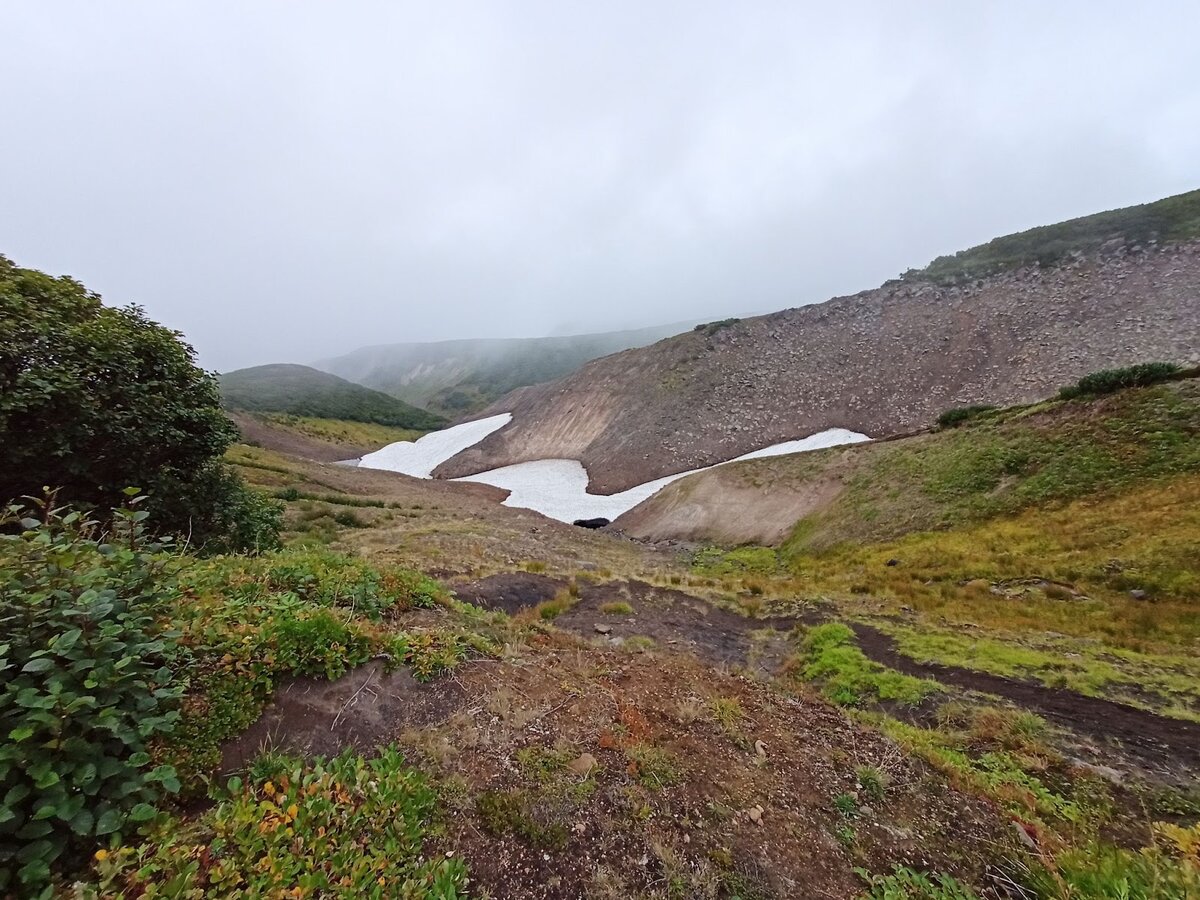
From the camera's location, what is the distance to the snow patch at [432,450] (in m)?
65.4

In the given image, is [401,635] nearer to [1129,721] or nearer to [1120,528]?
[1129,721]

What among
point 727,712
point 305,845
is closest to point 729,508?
point 727,712

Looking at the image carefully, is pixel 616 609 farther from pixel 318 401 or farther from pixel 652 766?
pixel 318 401

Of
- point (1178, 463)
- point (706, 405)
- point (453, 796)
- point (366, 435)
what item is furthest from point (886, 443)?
point (366, 435)

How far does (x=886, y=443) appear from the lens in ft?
95.0

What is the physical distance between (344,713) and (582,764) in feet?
7.81

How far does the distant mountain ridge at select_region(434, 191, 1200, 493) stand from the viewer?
3791 cm

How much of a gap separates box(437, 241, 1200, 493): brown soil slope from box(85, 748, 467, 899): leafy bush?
39.4 meters

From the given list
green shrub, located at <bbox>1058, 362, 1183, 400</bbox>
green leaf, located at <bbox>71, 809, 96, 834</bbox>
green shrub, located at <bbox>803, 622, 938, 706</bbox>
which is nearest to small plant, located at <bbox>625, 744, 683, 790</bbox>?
green leaf, located at <bbox>71, 809, 96, 834</bbox>

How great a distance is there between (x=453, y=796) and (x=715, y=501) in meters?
29.2

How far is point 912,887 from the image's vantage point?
4.26 metres

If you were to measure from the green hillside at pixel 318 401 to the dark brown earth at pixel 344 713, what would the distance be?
115867 mm

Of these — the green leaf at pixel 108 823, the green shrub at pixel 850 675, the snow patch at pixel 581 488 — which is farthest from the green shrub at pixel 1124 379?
the green leaf at pixel 108 823

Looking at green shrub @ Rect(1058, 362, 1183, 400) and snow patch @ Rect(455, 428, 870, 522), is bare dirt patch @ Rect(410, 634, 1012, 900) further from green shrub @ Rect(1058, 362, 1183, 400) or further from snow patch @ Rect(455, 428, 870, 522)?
snow patch @ Rect(455, 428, 870, 522)
